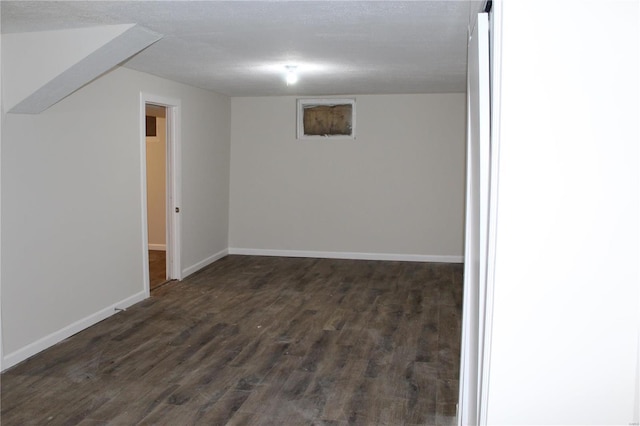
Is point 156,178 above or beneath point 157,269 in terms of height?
above

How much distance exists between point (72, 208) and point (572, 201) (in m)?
3.96

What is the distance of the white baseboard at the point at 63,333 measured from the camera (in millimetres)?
3846

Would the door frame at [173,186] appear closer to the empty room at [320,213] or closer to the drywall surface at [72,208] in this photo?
the empty room at [320,213]

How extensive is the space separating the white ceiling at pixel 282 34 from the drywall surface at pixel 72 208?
0.50 m

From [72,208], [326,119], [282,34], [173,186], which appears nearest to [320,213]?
[326,119]

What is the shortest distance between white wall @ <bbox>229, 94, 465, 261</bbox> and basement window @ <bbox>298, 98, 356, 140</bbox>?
9 centimetres

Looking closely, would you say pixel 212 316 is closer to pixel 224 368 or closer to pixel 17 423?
pixel 224 368

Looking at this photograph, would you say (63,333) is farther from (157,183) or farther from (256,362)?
(157,183)

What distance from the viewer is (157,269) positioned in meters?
7.05

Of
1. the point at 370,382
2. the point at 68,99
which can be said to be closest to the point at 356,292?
the point at 370,382

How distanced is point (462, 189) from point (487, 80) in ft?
19.3

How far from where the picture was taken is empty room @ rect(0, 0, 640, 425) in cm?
146

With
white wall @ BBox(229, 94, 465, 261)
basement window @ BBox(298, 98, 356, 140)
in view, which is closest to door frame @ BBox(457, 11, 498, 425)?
white wall @ BBox(229, 94, 465, 261)

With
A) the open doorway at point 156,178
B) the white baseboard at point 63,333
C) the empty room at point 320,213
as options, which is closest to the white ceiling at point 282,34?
the empty room at point 320,213
